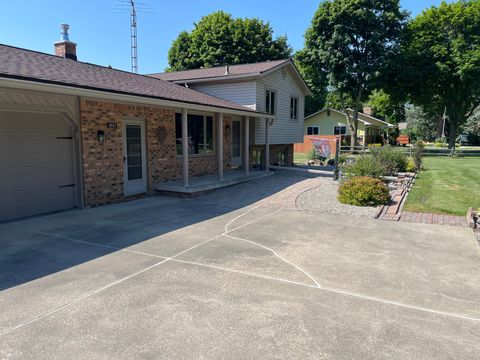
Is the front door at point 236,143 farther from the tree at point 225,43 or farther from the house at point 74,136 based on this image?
the tree at point 225,43

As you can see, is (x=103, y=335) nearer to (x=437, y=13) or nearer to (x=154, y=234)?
(x=154, y=234)

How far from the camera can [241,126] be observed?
16.0 meters

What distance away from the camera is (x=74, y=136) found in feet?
28.1

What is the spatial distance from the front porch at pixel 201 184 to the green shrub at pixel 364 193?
415cm

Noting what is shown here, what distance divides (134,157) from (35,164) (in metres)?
2.86

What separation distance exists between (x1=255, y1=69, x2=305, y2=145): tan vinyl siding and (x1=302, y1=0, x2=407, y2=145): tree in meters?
11.1

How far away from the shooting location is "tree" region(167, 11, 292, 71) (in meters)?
34.1

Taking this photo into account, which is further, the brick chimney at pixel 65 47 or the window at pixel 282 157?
the window at pixel 282 157

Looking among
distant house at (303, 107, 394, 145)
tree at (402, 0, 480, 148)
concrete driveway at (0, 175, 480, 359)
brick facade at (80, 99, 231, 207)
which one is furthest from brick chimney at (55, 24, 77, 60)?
distant house at (303, 107, 394, 145)

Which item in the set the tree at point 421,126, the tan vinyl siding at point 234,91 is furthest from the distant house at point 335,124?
the tree at point 421,126

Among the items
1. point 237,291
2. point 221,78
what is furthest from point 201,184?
point 237,291

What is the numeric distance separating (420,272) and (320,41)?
28.8m

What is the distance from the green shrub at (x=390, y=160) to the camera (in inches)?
541

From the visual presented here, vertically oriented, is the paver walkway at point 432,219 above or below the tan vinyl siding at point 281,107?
below
